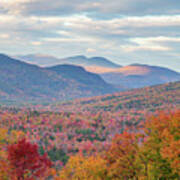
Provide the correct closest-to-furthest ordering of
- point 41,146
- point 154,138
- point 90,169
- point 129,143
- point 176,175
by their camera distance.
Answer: point 176,175, point 154,138, point 129,143, point 90,169, point 41,146

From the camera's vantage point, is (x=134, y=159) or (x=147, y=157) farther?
(x=134, y=159)

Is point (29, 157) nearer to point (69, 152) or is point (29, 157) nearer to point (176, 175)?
point (176, 175)

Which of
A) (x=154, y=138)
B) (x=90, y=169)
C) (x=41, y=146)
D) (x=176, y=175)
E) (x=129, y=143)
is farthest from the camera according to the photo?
(x=41, y=146)

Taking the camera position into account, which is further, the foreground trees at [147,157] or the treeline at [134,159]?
the treeline at [134,159]

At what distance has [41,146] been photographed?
567ft

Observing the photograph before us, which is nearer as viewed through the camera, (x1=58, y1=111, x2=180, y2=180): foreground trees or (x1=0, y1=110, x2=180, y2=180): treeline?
(x1=58, y1=111, x2=180, y2=180): foreground trees

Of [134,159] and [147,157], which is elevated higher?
[147,157]

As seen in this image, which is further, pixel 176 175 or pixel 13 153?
pixel 13 153

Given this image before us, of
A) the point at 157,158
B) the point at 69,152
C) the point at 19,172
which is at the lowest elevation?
the point at 69,152

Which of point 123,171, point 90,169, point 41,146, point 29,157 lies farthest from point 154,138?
point 41,146

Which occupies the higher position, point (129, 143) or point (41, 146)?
point (129, 143)

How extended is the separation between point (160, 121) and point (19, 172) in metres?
24.7

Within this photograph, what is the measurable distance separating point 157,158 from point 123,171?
641cm

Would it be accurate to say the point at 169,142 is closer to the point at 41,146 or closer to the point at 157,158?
the point at 157,158
